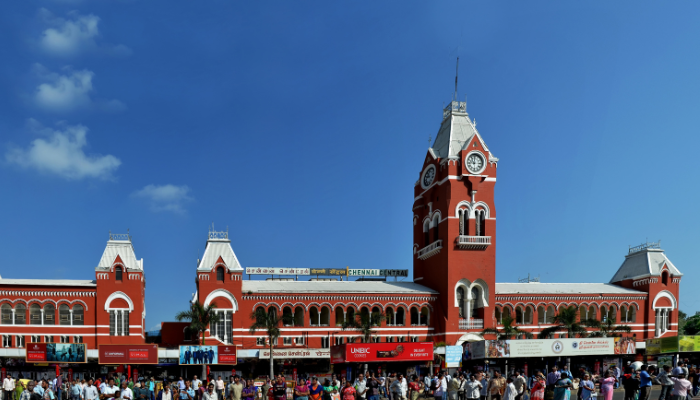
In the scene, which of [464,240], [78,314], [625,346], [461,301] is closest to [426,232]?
[464,240]

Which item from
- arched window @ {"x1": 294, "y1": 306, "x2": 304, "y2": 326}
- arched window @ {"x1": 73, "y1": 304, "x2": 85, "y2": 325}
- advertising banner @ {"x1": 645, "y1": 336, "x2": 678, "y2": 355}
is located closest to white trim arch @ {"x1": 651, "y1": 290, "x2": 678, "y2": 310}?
advertising banner @ {"x1": 645, "y1": 336, "x2": 678, "y2": 355}

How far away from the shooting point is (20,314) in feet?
208

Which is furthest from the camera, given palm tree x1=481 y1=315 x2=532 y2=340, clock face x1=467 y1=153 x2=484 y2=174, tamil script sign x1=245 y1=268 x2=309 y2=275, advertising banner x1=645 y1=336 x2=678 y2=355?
tamil script sign x1=245 y1=268 x2=309 y2=275

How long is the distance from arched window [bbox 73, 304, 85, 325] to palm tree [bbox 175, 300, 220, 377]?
8.55 metres

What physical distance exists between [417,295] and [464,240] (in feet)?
22.9

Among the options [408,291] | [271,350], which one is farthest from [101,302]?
[408,291]

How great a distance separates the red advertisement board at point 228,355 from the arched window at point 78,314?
13468 mm

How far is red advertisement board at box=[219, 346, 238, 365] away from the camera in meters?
59.8

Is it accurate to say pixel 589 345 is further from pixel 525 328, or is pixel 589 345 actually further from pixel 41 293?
pixel 41 293

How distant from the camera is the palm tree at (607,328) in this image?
6906 cm

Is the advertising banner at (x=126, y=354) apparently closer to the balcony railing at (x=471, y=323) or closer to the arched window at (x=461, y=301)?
the balcony railing at (x=471, y=323)

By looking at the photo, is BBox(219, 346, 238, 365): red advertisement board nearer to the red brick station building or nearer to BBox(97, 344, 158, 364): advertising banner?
the red brick station building

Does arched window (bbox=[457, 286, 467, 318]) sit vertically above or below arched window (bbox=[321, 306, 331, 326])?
above

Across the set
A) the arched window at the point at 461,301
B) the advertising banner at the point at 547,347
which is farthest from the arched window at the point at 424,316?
the advertising banner at the point at 547,347
